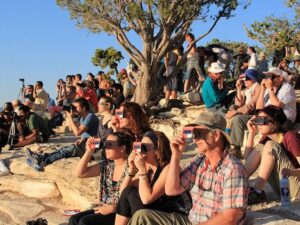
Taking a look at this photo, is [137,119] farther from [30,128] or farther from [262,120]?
[30,128]

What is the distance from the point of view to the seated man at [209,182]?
11.2 feet

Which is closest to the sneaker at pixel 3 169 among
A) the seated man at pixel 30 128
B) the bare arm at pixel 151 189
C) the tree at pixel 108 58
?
the seated man at pixel 30 128

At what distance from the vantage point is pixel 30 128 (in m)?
11.2

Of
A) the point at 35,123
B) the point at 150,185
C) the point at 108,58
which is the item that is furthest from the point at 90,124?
the point at 108,58

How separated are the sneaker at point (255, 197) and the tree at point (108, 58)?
22.0 meters

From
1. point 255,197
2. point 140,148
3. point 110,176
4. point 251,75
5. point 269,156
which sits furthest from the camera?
point 251,75

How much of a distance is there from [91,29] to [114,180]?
9.86 m

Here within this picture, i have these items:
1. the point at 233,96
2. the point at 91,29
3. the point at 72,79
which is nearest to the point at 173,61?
the point at 91,29

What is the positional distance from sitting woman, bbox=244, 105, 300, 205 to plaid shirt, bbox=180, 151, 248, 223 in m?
0.90

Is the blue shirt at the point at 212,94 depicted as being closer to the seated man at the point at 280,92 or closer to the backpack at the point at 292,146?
→ the seated man at the point at 280,92

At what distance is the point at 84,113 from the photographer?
8.52 metres

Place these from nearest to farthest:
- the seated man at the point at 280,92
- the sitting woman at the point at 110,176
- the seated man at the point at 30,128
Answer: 1. the sitting woman at the point at 110,176
2. the seated man at the point at 280,92
3. the seated man at the point at 30,128

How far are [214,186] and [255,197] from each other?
1.30 metres

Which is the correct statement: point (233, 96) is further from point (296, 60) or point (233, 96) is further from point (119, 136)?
point (296, 60)
